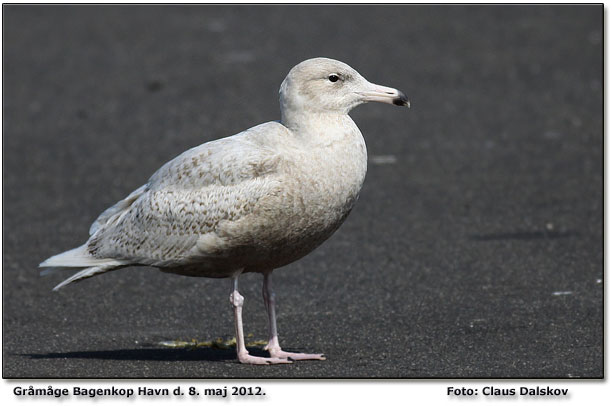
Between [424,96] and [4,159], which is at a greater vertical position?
[424,96]

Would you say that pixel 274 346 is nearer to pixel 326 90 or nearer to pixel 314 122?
pixel 314 122

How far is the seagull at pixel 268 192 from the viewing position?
23.7 ft

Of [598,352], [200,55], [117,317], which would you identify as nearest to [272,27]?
[200,55]

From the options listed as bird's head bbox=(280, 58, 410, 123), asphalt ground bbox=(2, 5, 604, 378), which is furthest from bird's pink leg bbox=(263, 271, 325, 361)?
bird's head bbox=(280, 58, 410, 123)

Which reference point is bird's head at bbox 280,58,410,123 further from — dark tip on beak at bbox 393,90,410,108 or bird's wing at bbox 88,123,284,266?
bird's wing at bbox 88,123,284,266

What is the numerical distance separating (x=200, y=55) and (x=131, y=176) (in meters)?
5.44

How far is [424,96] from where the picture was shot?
16.1 m

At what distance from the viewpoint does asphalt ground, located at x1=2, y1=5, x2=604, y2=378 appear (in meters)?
8.12

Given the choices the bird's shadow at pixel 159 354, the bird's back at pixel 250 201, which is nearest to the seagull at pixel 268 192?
the bird's back at pixel 250 201

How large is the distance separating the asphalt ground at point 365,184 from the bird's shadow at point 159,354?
0.03 metres

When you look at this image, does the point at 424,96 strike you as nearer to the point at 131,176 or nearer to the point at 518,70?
the point at 518,70

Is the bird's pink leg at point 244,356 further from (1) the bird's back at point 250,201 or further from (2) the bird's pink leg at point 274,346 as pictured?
(1) the bird's back at point 250,201

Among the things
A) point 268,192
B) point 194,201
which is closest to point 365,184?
point 194,201

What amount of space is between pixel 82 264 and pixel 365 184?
17.2 feet
